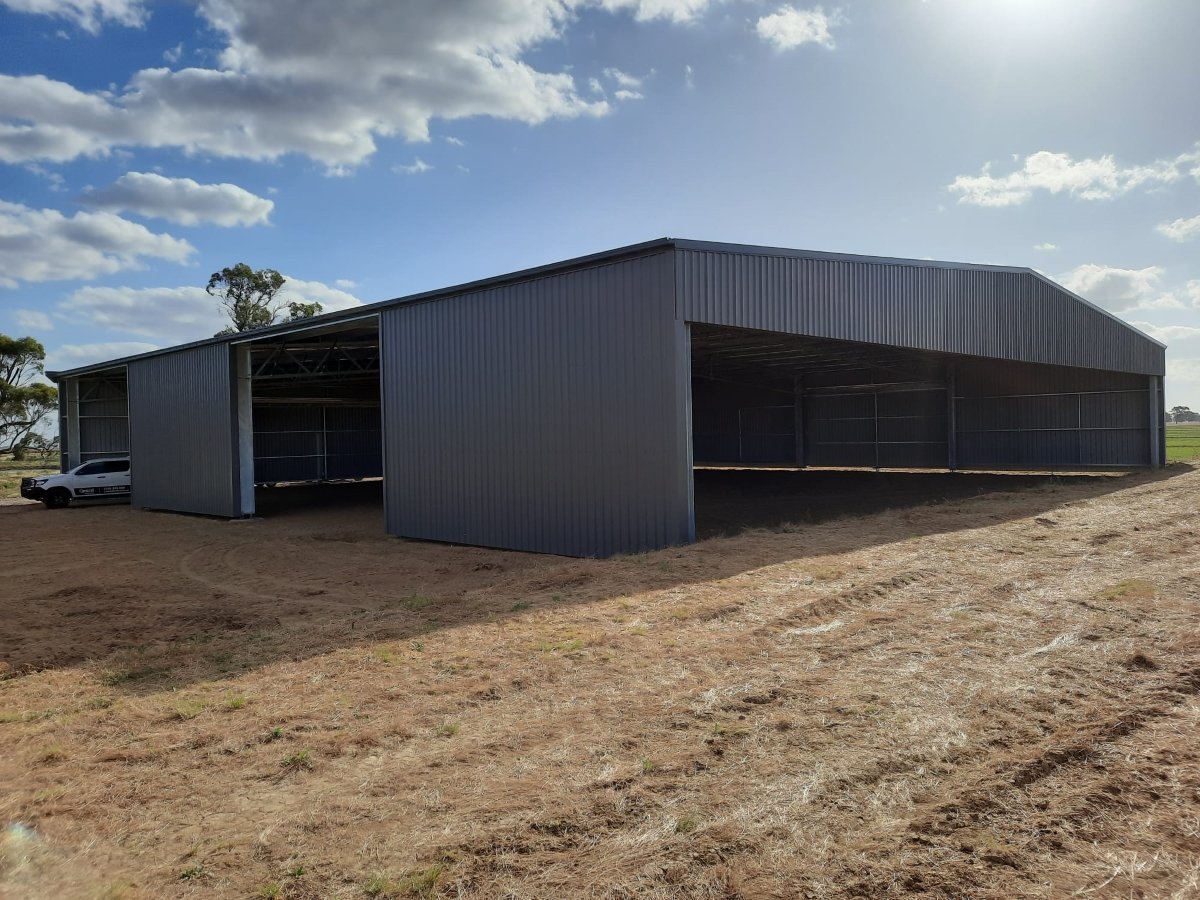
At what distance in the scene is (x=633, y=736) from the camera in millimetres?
4859

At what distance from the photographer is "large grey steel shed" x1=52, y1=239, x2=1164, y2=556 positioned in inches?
497

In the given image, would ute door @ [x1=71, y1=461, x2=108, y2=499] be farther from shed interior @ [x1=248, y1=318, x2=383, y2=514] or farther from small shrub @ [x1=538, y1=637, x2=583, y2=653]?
small shrub @ [x1=538, y1=637, x2=583, y2=653]

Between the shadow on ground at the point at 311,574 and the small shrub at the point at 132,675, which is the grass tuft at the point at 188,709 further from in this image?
the small shrub at the point at 132,675

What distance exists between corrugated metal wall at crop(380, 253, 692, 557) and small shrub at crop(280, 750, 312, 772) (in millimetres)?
7956

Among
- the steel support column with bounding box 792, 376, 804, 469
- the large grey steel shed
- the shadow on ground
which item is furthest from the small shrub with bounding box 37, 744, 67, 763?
the steel support column with bounding box 792, 376, 804, 469

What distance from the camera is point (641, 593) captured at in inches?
354

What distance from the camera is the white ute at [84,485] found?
26.5 m

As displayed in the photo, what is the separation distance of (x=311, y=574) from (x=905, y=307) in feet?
42.6

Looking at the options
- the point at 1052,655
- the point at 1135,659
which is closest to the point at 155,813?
the point at 1052,655

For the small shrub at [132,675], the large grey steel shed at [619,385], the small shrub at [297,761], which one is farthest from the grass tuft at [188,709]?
the large grey steel shed at [619,385]

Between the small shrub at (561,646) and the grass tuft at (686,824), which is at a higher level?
the small shrub at (561,646)

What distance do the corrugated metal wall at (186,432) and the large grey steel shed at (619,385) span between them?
85 millimetres

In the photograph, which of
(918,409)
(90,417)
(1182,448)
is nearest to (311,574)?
(90,417)

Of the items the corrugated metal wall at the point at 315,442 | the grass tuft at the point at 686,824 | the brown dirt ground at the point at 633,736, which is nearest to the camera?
the brown dirt ground at the point at 633,736
